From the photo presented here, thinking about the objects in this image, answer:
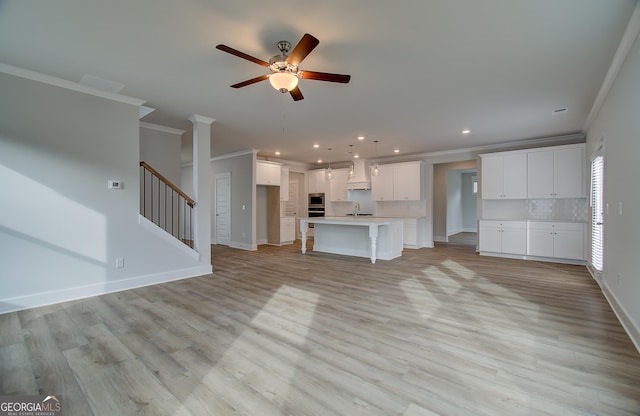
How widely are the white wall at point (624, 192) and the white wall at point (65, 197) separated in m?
5.63

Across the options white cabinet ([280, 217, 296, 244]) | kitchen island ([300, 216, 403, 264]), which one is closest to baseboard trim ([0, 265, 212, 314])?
kitchen island ([300, 216, 403, 264])

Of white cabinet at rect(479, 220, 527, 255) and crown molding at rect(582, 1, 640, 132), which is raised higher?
crown molding at rect(582, 1, 640, 132)

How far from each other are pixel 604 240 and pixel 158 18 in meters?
5.78

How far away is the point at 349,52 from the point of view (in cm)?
289

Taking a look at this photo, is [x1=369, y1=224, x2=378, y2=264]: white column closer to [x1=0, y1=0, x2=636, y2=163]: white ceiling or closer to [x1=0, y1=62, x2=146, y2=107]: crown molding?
[x1=0, y1=0, x2=636, y2=163]: white ceiling

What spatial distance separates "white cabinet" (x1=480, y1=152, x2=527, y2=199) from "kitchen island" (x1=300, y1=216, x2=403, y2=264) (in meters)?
2.38

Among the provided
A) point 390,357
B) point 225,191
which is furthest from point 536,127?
point 225,191

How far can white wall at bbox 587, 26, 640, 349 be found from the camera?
247 centimetres

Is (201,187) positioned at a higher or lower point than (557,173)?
lower

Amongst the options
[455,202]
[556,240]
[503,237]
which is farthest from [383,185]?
[455,202]

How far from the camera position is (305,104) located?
172 inches

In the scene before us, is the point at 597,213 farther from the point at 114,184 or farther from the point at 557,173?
the point at 114,184

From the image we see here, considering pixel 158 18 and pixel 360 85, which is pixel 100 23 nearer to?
pixel 158 18

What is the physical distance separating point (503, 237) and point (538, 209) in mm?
1100
